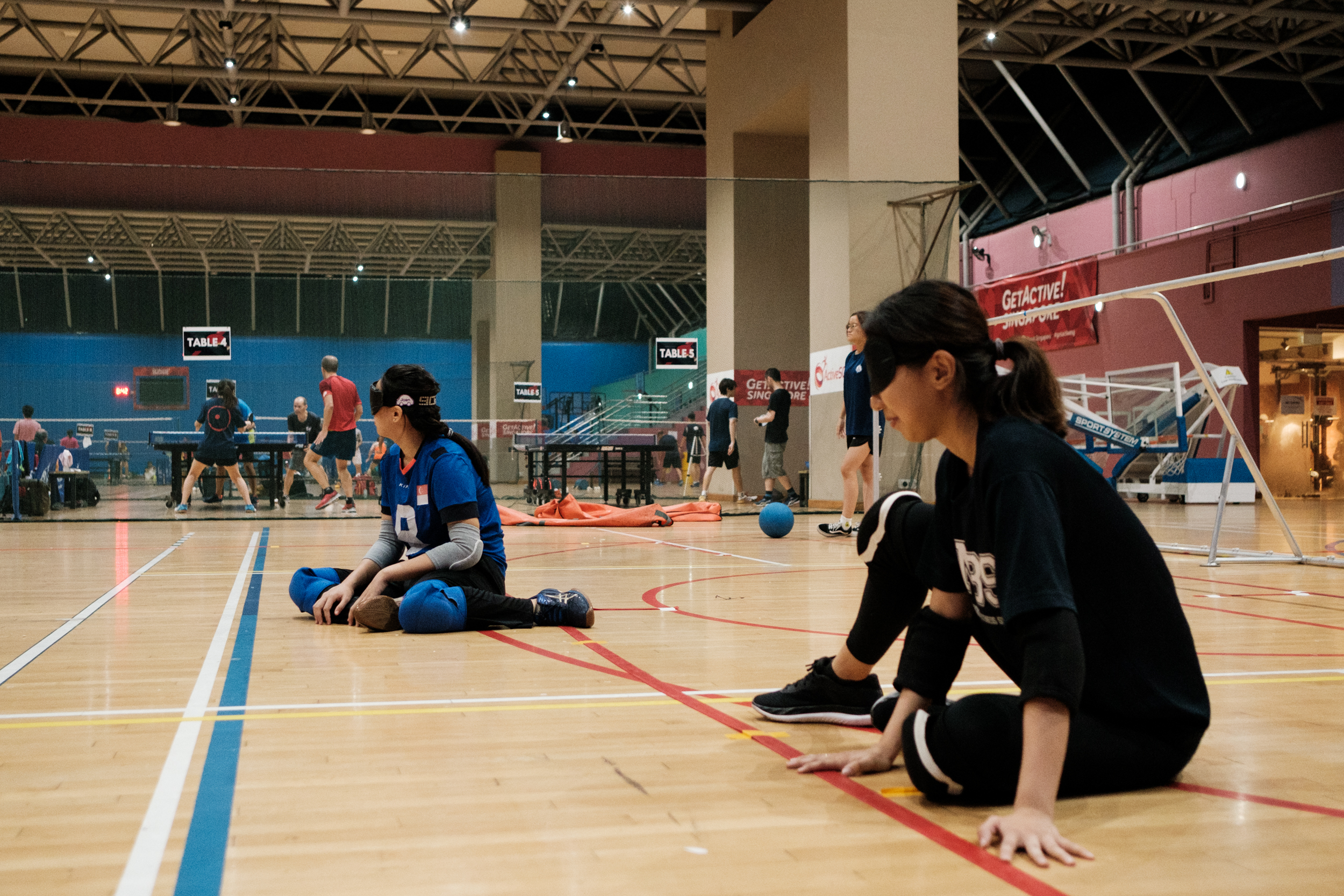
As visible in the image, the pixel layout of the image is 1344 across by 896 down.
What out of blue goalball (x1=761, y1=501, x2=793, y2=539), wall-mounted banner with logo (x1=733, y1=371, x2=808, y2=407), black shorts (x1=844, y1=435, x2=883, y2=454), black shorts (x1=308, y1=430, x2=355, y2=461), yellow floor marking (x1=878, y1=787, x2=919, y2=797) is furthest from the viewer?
wall-mounted banner with logo (x1=733, y1=371, x2=808, y2=407)

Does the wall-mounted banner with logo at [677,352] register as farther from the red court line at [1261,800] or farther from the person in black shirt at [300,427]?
the red court line at [1261,800]

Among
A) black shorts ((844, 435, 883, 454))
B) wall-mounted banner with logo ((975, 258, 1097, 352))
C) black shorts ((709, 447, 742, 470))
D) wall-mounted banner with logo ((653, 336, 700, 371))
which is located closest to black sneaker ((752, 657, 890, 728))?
black shorts ((844, 435, 883, 454))

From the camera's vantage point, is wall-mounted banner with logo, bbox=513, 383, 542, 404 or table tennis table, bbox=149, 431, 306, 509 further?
wall-mounted banner with logo, bbox=513, 383, 542, 404

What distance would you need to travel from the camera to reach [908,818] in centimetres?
186

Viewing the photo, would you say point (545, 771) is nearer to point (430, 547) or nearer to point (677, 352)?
point (430, 547)

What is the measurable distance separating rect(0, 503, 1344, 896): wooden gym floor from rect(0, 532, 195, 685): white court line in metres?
0.03

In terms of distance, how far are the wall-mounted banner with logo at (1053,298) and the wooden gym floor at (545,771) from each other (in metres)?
15.9

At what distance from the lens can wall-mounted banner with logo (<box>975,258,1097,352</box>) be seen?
19.6 m

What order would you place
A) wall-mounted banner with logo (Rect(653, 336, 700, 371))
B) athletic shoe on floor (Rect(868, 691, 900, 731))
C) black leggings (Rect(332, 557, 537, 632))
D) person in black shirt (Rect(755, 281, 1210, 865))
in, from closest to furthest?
person in black shirt (Rect(755, 281, 1210, 865)), athletic shoe on floor (Rect(868, 691, 900, 731)), black leggings (Rect(332, 557, 537, 632)), wall-mounted banner with logo (Rect(653, 336, 700, 371))

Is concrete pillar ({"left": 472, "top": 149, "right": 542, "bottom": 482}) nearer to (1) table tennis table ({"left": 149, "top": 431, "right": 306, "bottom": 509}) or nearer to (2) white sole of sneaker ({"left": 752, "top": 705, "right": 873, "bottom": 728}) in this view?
(1) table tennis table ({"left": 149, "top": 431, "right": 306, "bottom": 509})

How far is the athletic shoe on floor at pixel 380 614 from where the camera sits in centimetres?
405

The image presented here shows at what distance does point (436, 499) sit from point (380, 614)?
47cm

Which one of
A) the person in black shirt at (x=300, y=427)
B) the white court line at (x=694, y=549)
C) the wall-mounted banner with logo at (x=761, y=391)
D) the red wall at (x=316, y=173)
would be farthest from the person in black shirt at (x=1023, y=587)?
the person in black shirt at (x=300, y=427)

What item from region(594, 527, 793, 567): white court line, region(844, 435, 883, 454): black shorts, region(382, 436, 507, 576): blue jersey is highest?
region(844, 435, 883, 454): black shorts
